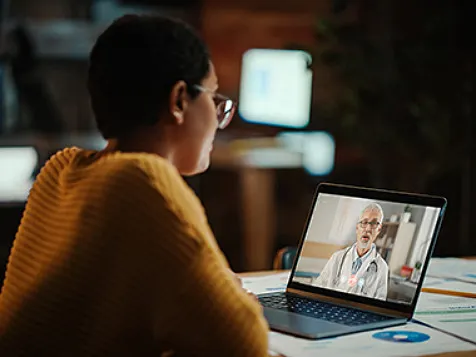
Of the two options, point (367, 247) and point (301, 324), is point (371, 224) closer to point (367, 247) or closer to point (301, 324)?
point (367, 247)

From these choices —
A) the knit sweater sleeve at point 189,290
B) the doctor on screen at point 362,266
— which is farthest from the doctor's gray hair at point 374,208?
the knit sweater sleeve at point 189,290

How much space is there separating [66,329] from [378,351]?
45 cm

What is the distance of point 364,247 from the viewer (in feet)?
5.39

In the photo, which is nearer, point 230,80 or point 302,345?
point 302,345

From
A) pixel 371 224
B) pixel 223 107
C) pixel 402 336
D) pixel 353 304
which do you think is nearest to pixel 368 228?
pixel 371 224

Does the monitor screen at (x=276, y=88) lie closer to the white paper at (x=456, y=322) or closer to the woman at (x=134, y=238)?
the white paper at (x=456, y=322)

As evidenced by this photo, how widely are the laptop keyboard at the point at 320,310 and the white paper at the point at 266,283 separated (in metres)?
0.08

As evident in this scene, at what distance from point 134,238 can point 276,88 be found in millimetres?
3636

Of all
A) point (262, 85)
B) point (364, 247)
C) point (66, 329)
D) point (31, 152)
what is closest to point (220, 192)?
point (262, 85)

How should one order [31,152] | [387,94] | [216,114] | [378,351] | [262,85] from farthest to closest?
[262,85]
[31,152]
[387,94]
[216,114]
[378,351]

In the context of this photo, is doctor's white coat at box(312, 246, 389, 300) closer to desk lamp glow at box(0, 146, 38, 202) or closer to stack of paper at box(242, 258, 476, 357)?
stack of paper at box(242, 258, 476, 357)

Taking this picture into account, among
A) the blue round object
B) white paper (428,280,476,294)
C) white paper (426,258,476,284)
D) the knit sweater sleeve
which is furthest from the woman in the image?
white paper (426,258,476,284)

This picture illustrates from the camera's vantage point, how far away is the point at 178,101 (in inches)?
53.5

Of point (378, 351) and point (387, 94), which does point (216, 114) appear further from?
point (387, 94)
